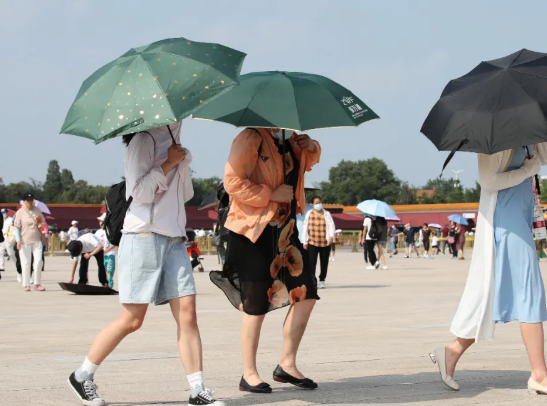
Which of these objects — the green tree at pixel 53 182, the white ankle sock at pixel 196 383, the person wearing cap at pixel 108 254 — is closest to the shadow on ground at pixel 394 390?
the white ankle sock at pixel 196 383

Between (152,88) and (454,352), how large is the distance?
105 inches

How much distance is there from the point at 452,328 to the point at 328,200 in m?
143

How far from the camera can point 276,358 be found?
7695 millimetres

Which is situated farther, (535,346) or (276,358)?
(276,358)

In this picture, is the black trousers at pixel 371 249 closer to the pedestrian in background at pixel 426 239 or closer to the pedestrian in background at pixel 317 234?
the pedestrian in background at pixel 317 234

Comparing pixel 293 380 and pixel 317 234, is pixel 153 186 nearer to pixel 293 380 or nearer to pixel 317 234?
pixel 293 380

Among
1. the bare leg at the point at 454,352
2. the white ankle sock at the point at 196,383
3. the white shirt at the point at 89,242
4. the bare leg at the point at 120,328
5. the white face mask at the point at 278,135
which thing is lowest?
the white ankle sock at the point at 196,383

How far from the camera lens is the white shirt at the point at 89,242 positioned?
55.8 ft

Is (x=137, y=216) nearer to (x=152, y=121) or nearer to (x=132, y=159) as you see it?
(x=132, y=159)

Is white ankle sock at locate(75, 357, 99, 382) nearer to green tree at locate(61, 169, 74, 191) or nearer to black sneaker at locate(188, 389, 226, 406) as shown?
black sneaker at locate(188, 389, 226, 406)

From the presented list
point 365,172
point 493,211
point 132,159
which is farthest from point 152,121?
point 365,172

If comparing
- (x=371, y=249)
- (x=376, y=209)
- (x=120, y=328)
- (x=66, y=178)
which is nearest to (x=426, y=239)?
(x=371, y=249)

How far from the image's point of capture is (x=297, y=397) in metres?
5.95

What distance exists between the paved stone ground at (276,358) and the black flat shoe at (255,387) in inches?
1.8
